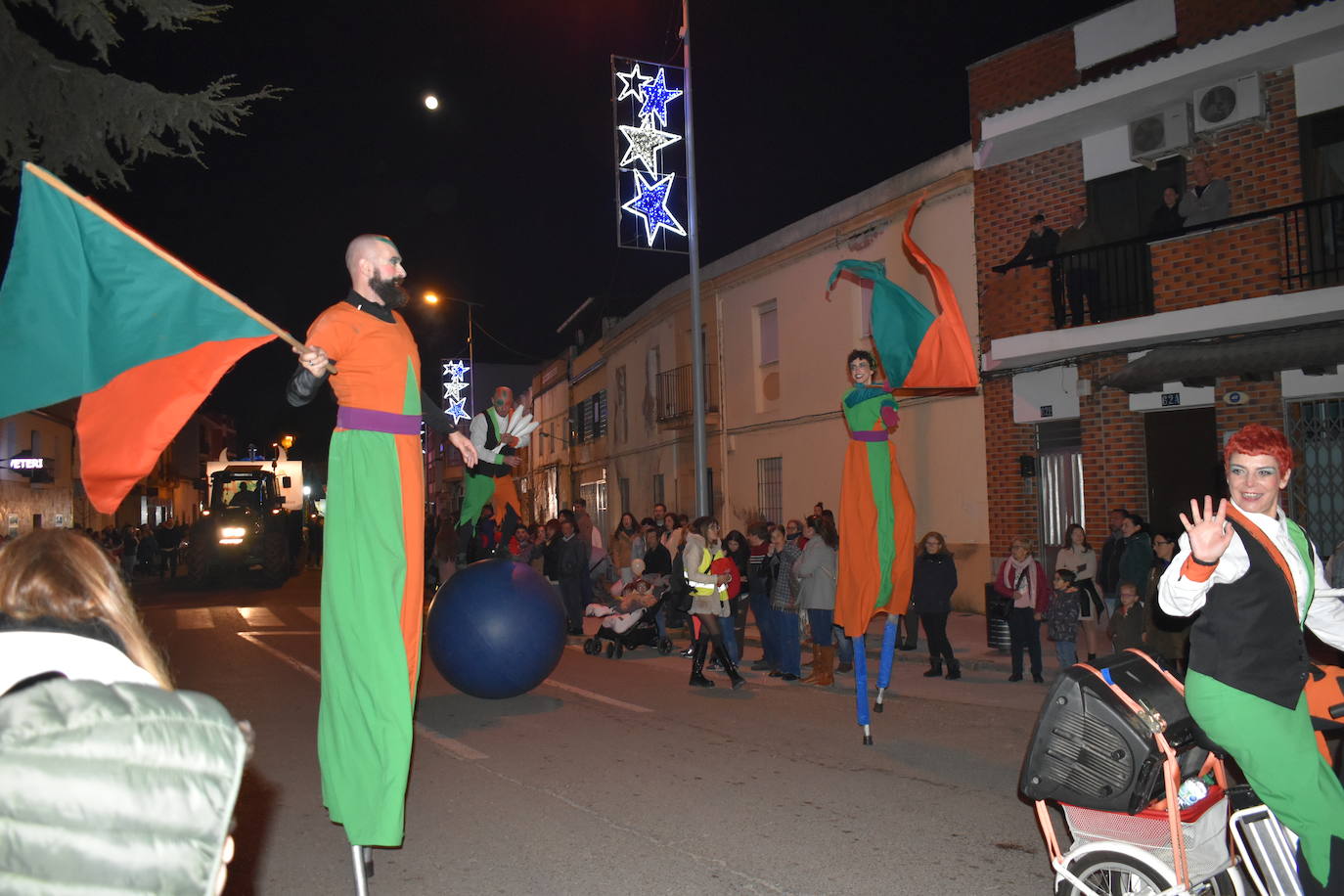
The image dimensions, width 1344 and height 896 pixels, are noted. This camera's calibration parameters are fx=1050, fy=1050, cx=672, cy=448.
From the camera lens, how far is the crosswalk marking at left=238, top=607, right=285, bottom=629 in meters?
16.3

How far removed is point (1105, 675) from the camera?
347 centimetres

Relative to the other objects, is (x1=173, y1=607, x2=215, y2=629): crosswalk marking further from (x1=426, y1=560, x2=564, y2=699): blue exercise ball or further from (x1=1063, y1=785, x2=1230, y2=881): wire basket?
(x1=1063, y1=785, x2=1230, y2=881): wire basket

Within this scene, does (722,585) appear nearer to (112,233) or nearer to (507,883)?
(507,883)

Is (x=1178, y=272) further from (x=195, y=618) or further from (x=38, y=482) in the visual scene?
(x=38, y=482)

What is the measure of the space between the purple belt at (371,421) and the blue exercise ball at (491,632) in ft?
13.8

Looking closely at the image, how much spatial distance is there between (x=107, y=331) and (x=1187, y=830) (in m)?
4.11

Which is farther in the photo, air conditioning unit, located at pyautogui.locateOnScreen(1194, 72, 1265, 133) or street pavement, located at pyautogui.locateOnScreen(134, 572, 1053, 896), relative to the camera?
air conditioning unit, located at pyautogui.locateOnScreen(1194, 72, 1265, 133)

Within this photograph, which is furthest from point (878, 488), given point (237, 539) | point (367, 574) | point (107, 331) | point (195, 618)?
point (237, 539)

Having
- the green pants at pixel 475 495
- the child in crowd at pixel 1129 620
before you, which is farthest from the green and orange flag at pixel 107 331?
the child in crowd at pixel 1129 620

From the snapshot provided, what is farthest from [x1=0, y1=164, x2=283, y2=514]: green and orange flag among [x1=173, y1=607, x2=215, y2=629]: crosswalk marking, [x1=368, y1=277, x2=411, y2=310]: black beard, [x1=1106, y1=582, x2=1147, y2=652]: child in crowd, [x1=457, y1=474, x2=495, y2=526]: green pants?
[x1=173, y1=607, x2=215, y2=629]: crosswalk marking

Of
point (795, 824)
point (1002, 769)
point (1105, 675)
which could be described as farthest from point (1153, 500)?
point (1105, 675)

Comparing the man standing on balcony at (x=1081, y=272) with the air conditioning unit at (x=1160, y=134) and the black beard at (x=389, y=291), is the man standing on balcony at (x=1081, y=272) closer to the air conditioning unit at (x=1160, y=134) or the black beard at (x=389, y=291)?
the air conditioning unit at (x=1160, y=134)

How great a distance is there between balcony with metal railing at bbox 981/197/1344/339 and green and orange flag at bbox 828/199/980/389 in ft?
24.9

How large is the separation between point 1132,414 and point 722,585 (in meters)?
7.07
